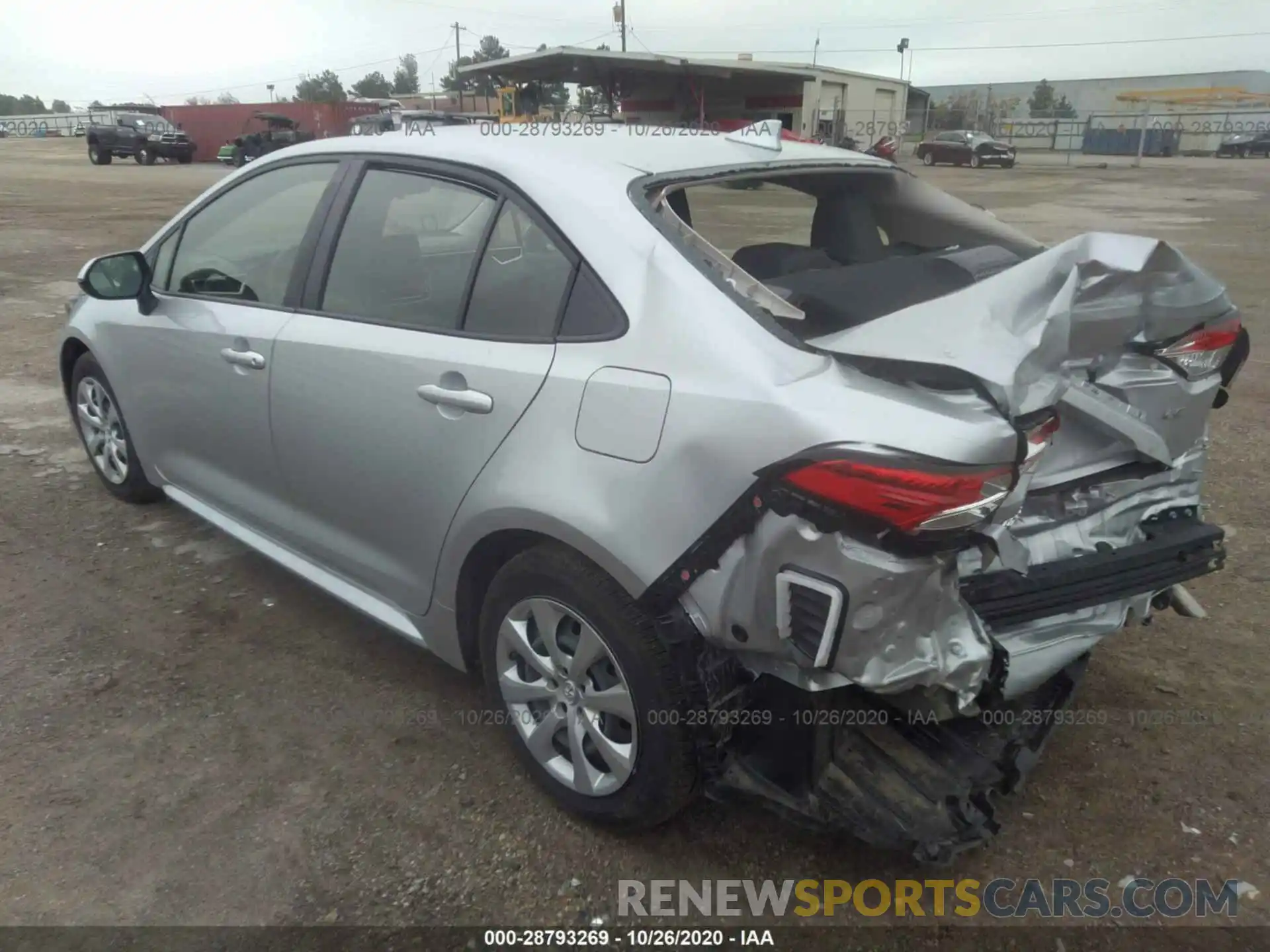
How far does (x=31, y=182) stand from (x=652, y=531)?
97.5 ft

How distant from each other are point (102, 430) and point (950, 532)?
13.2ft

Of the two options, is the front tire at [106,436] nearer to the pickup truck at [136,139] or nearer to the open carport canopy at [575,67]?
the open carport canopy at [575,67]

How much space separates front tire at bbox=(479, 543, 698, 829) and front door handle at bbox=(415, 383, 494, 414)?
1.25 ft

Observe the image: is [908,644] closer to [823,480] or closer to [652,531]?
[823,480]

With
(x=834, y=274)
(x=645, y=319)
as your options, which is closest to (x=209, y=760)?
(x=645, y=319)

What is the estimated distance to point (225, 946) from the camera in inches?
83.6

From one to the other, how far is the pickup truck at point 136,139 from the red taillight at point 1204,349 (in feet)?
124

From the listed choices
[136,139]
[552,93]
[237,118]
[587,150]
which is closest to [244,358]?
[587,150]

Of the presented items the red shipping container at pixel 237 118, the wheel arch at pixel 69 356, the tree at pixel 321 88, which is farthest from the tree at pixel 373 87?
the wheel arch at pixel 69 356

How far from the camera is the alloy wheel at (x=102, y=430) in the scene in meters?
4.18

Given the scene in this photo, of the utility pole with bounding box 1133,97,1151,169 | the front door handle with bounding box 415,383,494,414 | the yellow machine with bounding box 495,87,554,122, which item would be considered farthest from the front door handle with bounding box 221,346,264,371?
the utility pole with bounding box 1133,97,1151,169

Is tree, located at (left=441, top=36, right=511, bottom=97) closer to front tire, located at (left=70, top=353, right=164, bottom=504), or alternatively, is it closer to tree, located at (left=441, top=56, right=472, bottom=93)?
tree, located at (left=441, top=56, right=472, bottom=93)

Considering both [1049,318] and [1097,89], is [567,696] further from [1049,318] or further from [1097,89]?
[1097,89]

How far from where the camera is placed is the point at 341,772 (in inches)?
105
